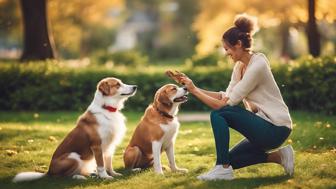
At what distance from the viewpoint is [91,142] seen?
7.79 m

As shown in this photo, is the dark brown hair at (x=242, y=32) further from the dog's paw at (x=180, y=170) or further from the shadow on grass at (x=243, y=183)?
the dog's paw at (x=180, y=170)

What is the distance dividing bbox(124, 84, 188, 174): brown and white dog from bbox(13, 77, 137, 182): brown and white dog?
0.34 metres

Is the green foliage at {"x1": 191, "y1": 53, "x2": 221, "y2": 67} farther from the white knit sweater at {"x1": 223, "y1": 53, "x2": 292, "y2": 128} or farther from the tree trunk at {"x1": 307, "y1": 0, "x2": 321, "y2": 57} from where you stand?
the white knit sweater at {"x1": 223, "y1": 53, "x2": 292, "y2": 128}

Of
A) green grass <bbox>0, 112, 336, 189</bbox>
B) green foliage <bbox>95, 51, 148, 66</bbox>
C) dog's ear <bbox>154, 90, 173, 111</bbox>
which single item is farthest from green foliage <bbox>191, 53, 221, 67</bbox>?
dog's ear <bbox>154, 90, 173, 111</bbox>

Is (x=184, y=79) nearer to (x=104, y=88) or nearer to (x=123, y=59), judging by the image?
(x=104, y=88)

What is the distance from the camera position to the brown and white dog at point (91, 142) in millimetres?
7746

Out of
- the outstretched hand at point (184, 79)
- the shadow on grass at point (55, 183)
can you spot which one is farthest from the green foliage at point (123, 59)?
the outstretched hand at point (184, 79)

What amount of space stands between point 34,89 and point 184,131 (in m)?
5.50

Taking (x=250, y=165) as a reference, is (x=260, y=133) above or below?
above

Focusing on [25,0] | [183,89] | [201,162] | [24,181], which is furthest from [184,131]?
[25,0]

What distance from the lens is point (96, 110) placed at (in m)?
7.90

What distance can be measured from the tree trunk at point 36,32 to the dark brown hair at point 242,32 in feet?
40.5

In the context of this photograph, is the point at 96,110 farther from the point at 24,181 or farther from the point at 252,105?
the point at 252,105

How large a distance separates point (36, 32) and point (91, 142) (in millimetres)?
12071
